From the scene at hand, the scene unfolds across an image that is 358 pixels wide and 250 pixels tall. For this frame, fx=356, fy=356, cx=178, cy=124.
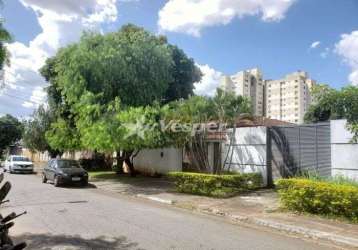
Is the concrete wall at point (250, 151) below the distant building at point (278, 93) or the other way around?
below

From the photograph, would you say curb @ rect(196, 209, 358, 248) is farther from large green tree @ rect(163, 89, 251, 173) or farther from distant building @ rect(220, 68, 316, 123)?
distant building @ rect(220, 68, 316, 123)

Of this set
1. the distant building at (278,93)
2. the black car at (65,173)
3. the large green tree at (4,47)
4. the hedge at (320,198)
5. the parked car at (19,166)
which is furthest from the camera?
the distant building at (278,93)

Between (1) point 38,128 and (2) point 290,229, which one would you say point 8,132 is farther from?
(2) point 290,229

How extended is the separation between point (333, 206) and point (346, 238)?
226 cm

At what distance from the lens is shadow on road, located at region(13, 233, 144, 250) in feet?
22.6

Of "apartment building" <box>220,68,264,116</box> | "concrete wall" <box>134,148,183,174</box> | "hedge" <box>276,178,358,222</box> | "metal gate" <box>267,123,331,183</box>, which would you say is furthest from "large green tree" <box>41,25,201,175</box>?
"apartment building" <box>220,68,264,116</box>

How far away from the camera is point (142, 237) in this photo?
25.1ft

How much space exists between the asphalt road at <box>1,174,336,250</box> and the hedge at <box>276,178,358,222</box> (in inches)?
97.5

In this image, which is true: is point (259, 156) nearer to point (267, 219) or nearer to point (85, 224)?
point (267, 219)

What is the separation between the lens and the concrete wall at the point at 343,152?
1312cm

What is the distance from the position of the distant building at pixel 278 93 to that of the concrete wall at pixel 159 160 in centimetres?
2692

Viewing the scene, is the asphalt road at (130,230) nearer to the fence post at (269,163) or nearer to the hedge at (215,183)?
the hedge at (215,183)

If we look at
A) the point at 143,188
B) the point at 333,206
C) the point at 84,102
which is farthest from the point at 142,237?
the point at 84,102

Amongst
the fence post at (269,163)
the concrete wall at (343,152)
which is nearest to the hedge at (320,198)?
the concrete wall at (343,152)
